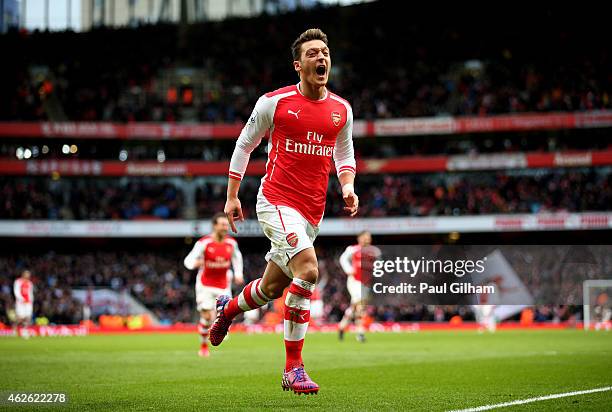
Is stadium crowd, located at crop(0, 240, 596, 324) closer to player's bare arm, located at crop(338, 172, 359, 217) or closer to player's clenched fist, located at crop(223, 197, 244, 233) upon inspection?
player's bare arm, located at crop(338, 172, 359, 217)

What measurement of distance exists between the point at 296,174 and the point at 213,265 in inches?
359

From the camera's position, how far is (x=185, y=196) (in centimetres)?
4947

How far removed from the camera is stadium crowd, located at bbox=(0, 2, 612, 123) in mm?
45000

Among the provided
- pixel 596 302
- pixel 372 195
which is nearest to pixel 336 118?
pixel 596 302

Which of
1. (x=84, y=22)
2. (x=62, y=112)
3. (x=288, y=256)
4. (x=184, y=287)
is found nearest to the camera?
(x=288, y=256)

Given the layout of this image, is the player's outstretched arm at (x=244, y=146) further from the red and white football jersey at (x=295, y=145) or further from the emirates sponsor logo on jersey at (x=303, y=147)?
the emirates sponsor logo on jersey at (x=303, y=147)

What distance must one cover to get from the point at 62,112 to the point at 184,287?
1388 cm

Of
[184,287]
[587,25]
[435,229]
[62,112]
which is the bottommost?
[184,287]

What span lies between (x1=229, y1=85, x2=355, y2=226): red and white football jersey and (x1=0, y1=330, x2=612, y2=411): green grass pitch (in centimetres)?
178

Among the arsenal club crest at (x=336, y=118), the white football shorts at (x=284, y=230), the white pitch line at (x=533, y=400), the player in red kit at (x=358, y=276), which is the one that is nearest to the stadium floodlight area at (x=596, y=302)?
the player in red kit at (x=358, y=276)

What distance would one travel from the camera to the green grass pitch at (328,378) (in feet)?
24.2

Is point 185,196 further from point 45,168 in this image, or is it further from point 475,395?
point 475,395

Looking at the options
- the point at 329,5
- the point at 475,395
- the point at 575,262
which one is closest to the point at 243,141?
the point at 475,395

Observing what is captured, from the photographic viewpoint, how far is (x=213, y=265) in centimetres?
1639
